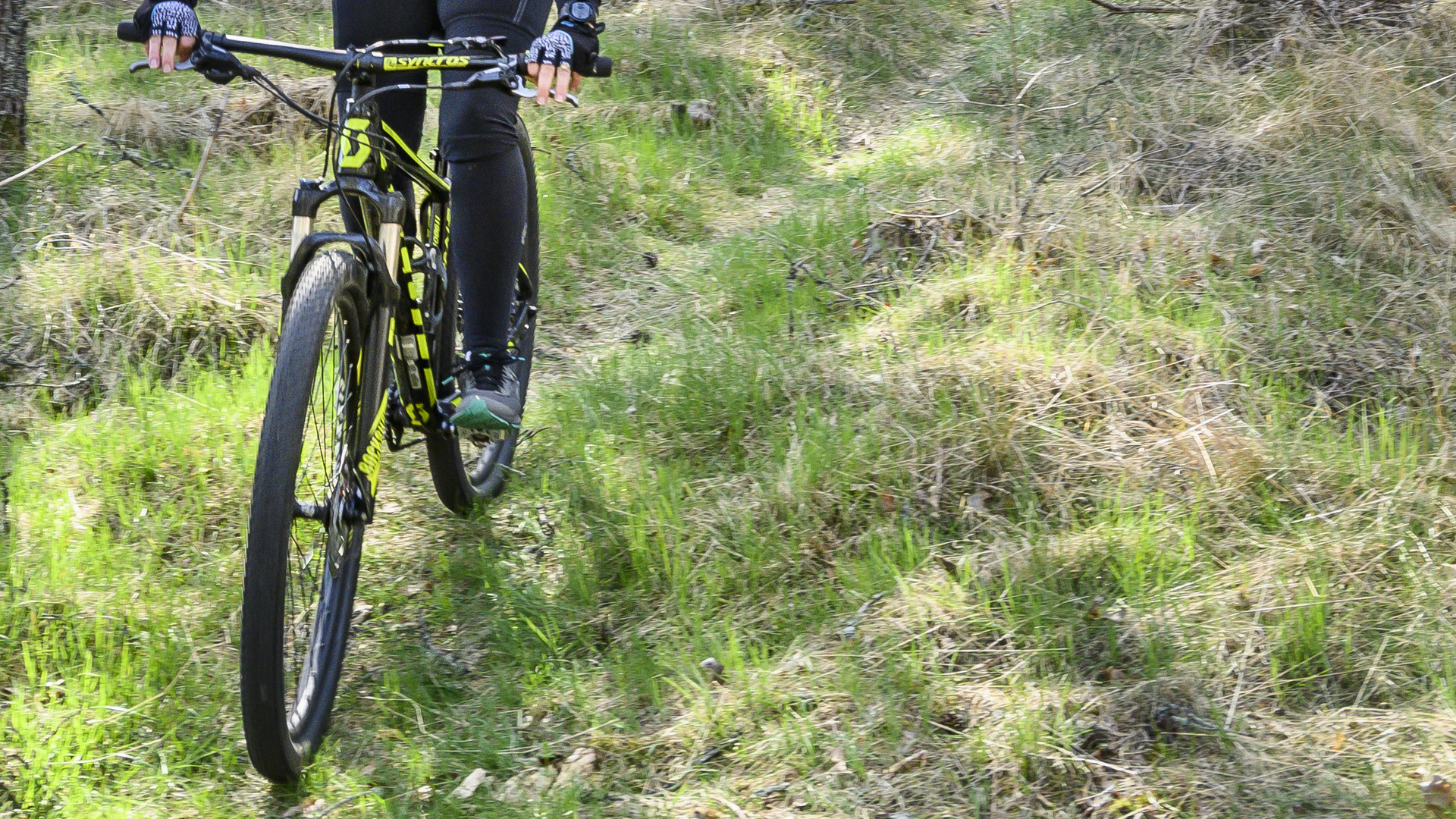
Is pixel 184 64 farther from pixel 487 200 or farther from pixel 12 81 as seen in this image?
pixel 12 81

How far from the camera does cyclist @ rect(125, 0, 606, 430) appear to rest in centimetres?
260

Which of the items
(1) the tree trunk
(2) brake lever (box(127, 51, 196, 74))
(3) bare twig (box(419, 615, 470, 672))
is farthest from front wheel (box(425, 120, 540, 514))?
(1) the tree trunk

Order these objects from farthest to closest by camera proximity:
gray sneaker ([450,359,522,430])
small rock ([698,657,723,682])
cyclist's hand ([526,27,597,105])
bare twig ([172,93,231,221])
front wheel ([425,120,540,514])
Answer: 1. bare twig ([172,93,231,221])
2. front wheel ([425,120,540,514])
3. gray sneaker ([450,359,522,430])
4. small rock ([698,657,723,682])
5. cyclist's hand ([526,27,597,105])

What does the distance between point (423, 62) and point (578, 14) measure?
1.14ft

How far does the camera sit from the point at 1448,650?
233 centimetres

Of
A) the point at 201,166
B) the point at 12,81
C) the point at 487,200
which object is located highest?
the point at 12,81

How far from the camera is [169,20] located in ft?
7.50

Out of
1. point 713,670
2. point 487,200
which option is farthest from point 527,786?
point 487,200

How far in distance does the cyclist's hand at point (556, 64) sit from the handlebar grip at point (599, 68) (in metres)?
0.01

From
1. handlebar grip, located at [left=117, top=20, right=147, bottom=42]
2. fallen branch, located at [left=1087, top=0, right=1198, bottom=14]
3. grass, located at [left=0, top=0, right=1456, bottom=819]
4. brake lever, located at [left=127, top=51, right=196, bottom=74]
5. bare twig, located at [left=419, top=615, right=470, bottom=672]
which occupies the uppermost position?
fallen branch, located at [left=1087, top=0, right=1198, bottom=14]

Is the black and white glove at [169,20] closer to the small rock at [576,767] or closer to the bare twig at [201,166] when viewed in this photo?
the small rock at [576,767]

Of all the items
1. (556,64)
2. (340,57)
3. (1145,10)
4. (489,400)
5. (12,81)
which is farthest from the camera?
(1145,10)

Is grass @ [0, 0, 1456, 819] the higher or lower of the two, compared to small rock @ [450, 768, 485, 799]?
higher

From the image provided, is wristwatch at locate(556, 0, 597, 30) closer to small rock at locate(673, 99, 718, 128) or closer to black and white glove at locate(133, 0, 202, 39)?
black and white glove at locate(133, 0, 202, 39)
